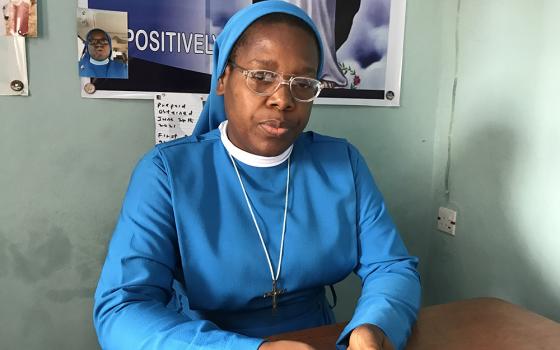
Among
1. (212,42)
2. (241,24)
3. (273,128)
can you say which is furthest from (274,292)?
(212,42)

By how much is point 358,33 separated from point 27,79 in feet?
3.40

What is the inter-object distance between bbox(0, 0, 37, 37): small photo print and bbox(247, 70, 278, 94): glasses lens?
619mm

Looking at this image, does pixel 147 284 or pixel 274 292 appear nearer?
pixel 147 284

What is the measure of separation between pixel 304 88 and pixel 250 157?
0.21m

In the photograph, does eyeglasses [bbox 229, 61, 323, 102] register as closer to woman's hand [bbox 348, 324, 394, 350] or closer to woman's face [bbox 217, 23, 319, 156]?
woman's face [bbox 217, 23, 319, 156]

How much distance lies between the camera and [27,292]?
1.32 m

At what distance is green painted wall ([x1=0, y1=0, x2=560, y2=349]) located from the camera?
128 cm

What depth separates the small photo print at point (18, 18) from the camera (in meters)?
1.19

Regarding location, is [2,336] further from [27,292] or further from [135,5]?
[135,5]

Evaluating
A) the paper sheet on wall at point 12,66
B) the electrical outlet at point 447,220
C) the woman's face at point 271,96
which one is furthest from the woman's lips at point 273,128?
the electrical outlet at point 447,220

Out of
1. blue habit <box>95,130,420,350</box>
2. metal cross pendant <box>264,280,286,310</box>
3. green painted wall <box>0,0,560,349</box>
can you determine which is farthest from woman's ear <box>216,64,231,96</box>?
metal cross pendant <box>264,280,286,310</box>

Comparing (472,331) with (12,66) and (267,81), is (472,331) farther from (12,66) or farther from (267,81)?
(12,66)

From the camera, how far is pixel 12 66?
121 cm

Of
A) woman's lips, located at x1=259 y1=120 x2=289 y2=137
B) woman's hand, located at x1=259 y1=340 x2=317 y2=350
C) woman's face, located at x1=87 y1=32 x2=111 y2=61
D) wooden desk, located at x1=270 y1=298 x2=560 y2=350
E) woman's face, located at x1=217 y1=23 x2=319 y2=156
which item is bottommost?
wooden desk, located at x1=270 y1=298 x2=560 y2=350
